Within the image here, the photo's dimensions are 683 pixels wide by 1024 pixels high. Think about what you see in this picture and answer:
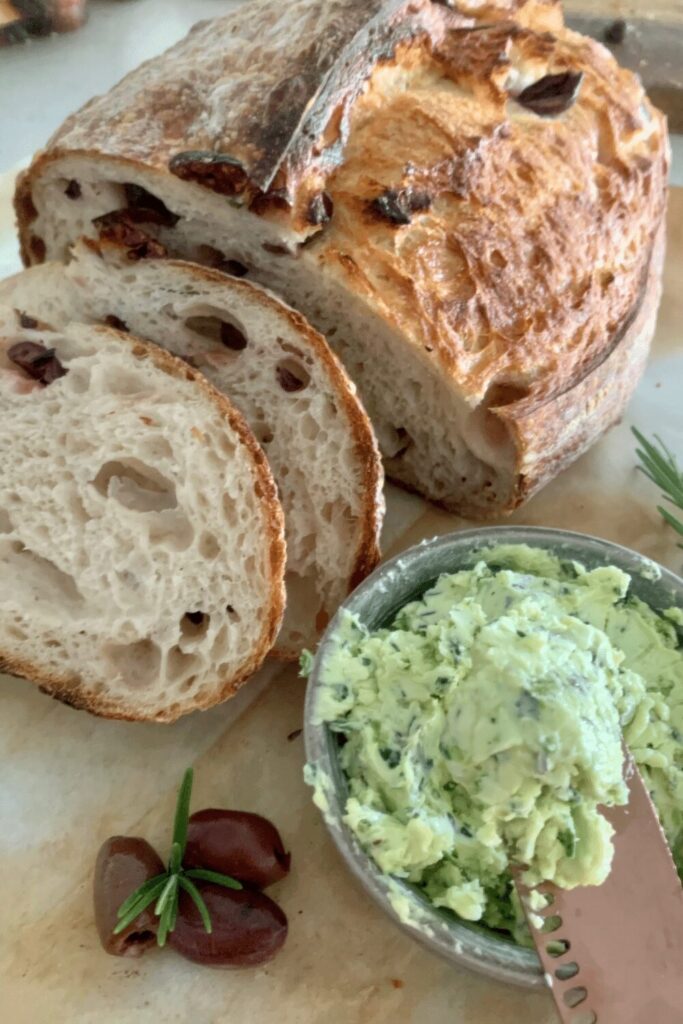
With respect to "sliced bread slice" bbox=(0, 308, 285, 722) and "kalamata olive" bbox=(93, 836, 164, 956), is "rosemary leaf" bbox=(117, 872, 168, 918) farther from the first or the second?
"sliced bread slice" bbox=(0, 308, 285, 722)

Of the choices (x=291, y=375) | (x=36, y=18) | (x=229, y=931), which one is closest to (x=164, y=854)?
(x=229, y=931)

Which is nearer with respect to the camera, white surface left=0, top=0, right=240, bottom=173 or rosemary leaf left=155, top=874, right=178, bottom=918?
rosemary leaf left=155, top=874, right=178, bottom=918

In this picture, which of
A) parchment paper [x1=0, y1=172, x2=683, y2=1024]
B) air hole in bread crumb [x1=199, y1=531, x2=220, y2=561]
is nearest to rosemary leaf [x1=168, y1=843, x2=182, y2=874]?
parchment paper [x1=0, y1=172, x2=683, y2=1024]

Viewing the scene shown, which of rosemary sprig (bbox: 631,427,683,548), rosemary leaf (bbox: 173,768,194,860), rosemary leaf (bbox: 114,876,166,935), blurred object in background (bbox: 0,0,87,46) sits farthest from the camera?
blurred object in background (bbox: 0,0,87,46)

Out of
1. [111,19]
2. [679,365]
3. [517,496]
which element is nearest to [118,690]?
[517,496]

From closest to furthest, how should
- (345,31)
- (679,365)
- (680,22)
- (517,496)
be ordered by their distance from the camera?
(345,31)
(517,496)
(679,365)
(680,22)

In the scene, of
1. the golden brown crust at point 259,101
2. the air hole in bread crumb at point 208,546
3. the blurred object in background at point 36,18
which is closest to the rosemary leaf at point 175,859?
the air hole in bread crumb at point 208,546

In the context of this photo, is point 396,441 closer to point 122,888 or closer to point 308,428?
point 308,428

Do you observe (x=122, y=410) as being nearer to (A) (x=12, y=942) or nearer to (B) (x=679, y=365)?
(A) (x=12, y=942)
